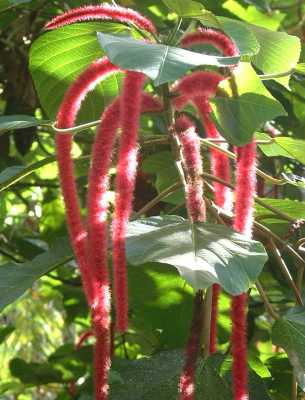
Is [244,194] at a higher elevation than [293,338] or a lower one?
higher

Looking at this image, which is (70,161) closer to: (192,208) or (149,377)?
(192,208)

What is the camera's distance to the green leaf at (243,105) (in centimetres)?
81

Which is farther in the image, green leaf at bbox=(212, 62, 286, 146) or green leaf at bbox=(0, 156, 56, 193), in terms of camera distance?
green leaf at bbox=(0, 156, 56, 193)

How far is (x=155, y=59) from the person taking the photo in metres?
0.68

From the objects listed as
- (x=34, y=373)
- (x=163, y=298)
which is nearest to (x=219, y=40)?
(x=163, y=298)

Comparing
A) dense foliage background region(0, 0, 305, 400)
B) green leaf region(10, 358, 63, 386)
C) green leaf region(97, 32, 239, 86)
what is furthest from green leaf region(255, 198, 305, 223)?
green leaf region(10, 358, 63, 386)

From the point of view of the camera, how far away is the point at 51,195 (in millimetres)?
2207

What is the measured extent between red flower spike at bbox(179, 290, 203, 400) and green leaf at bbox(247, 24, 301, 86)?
30 centimetres

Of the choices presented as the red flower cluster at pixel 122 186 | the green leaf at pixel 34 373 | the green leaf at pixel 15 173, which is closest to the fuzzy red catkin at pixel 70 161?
the red flower cluster at pixel 122 186

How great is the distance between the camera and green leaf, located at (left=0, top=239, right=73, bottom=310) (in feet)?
2.93

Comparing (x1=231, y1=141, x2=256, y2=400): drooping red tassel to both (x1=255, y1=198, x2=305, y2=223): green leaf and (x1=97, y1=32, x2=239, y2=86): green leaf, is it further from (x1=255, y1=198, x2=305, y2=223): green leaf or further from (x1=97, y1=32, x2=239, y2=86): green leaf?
(x1=255, y1=198, x2=305, y2=223): green leaf

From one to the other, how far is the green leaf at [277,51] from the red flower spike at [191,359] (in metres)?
0.30

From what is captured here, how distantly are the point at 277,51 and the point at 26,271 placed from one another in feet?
1.33

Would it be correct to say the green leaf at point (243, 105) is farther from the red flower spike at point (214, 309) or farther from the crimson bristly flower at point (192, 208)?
the red flower spike at point (214, 309)
